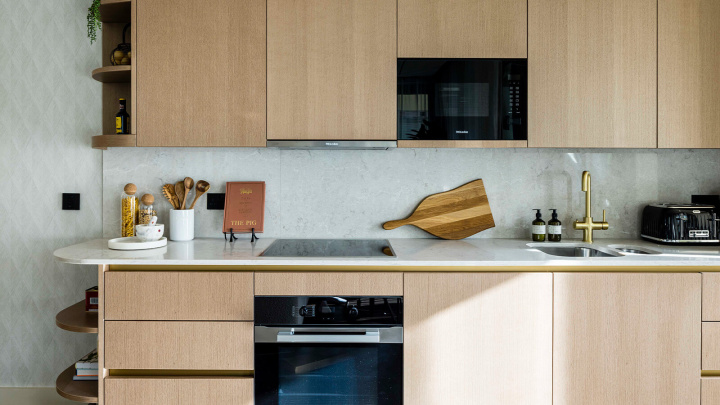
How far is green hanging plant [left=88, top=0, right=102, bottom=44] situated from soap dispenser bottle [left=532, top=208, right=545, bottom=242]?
2.39m

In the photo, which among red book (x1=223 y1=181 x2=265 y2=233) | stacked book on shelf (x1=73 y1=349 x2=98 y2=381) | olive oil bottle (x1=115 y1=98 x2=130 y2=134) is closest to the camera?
stacked book on shelf (x1=73 y1=349 x2=98 y2=381)

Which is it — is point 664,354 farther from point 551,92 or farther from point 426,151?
point 426,151

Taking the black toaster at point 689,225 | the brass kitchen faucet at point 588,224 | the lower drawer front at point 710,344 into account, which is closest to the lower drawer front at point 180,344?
the brass kitchen faucet at point 588,224

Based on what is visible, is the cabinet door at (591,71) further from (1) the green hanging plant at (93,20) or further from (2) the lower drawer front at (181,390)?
(1) the green hanging plant at (93,20)

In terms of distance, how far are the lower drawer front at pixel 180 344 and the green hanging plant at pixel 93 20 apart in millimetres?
1456

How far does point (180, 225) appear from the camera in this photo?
2234 mm

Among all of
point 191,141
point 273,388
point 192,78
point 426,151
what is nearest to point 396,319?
point 273,388

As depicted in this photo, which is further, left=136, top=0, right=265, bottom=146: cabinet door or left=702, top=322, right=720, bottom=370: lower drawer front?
left=136, top=0, right=265, bottom=146: cabinet door

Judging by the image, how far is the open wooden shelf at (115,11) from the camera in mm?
2074

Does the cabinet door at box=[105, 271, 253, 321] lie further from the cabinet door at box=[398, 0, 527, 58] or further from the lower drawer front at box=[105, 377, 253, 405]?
the cabinet door at box=[398, 0, 527, 58]

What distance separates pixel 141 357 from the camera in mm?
1753

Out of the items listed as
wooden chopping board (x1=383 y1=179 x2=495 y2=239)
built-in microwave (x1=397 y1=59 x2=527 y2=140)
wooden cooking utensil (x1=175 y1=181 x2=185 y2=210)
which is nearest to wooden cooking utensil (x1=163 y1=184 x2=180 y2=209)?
wooden cooking utensil (x1=175 y1=181 x2=185 y2=210)

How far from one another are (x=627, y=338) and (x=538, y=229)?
0.65 meters

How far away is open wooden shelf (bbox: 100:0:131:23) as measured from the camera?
207cm
